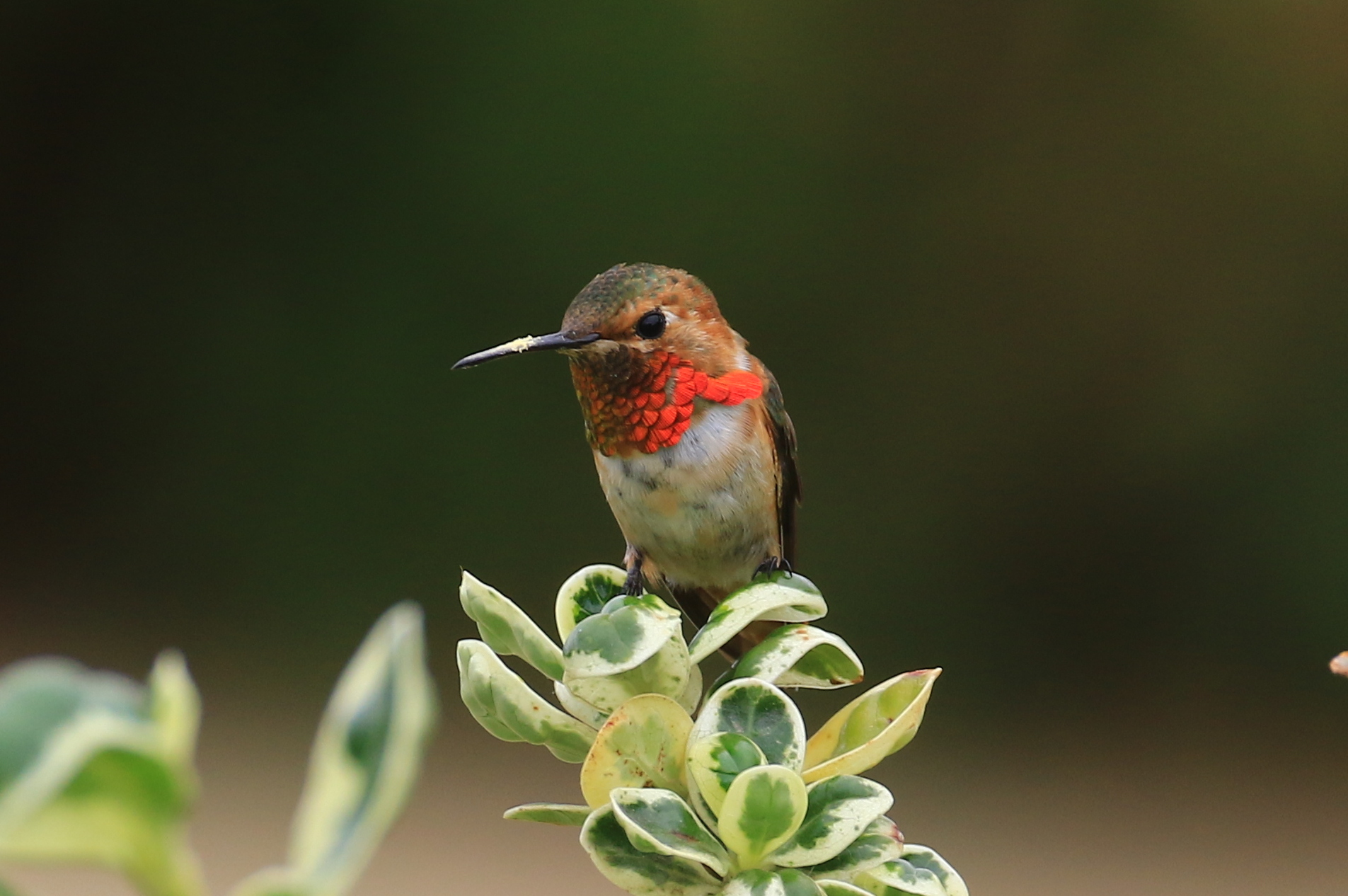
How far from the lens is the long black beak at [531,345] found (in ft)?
1.86

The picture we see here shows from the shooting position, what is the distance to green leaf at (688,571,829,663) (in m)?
0.45

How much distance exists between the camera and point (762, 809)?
0.38 meters

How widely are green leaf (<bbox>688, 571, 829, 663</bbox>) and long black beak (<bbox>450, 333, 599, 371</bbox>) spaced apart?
16 centimetres

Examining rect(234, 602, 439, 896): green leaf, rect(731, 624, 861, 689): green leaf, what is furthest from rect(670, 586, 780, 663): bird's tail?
rect(234, 602, 439, 896): green leaf

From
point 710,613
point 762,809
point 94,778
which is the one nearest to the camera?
point 94,778

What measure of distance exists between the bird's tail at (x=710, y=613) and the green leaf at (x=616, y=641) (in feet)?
1.08

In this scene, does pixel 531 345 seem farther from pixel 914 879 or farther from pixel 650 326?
pixel 914 879

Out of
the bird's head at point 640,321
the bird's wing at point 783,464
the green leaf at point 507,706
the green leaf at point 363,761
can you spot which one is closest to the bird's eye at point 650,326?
the bird's head at point 640,321

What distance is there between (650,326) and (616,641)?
0.91 ft

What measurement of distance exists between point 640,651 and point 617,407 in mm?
292

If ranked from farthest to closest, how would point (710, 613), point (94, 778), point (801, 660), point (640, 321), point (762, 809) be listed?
1. point (710, 613)
2. point (640, 321)
3. point (801, 660)
4. point (762, 809)
5. point (94, 778)

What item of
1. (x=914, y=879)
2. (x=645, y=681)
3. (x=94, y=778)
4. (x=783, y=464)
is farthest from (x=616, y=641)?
(x=783, y=464)

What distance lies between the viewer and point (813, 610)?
489 mm

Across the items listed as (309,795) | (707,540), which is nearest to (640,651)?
(309,795)
